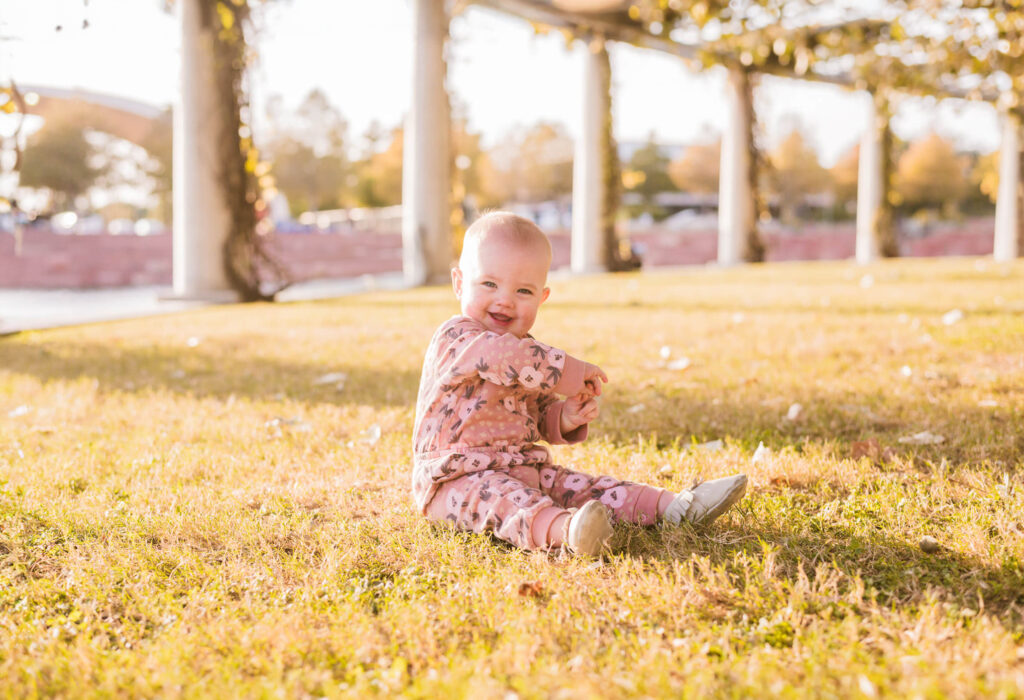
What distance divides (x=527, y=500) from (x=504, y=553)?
0.14 metres

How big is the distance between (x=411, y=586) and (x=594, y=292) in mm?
7903

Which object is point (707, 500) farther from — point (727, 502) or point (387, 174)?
point (387, 174)

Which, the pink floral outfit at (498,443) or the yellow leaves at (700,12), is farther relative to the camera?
the yellow leaves at (700,12)

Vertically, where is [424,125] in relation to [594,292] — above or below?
above

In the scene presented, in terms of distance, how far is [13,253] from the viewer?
47.4 feet

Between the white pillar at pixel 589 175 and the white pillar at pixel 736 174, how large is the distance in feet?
11.2

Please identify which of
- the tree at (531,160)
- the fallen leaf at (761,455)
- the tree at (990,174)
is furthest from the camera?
the tree at (531,160)

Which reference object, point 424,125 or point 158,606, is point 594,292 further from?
point 158,606

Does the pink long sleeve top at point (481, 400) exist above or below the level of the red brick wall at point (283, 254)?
below

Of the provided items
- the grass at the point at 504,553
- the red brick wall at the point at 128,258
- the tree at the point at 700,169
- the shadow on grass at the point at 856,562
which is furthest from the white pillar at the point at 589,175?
the tree at the point at 700,169

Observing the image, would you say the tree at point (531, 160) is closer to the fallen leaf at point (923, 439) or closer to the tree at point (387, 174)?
the tree at point (387, 174)

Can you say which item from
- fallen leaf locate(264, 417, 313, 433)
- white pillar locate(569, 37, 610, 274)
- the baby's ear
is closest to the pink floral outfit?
the baby's ear

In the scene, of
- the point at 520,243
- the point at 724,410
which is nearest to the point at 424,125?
the point at 724,410

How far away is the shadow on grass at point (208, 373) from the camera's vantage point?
152 inches
